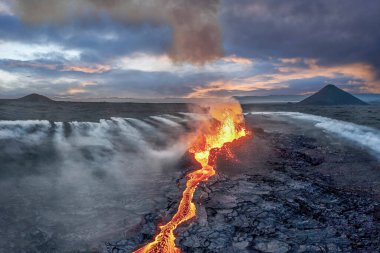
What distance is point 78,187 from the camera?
16234 millimetres

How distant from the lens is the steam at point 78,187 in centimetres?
1124

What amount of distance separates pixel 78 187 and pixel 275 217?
34.6 feet

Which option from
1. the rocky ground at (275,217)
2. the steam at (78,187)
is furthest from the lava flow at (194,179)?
the steam at (78,187)

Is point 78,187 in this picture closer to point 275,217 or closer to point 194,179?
point 194,179

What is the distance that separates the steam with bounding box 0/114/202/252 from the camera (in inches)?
443

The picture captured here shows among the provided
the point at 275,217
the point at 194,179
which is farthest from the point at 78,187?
the point at 275,217

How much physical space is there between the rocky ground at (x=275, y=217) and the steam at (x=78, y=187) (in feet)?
4.14

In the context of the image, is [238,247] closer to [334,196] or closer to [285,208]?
[285,208]

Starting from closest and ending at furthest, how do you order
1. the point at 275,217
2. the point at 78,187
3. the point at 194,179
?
the point at 275,217, the point at 78,187, the point at 194,179

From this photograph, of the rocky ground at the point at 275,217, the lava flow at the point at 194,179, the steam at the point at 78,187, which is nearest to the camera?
the rocky ground at the point at 275,217

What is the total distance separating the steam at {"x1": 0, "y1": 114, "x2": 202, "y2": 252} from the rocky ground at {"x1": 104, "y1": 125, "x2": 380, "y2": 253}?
49.7 inches

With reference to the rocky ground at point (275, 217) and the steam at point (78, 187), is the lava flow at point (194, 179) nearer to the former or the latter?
the rocky ground at point (275, 217)

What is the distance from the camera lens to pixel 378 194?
1341 centimetres

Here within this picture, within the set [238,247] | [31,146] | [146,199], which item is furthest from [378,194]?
[31,146]
